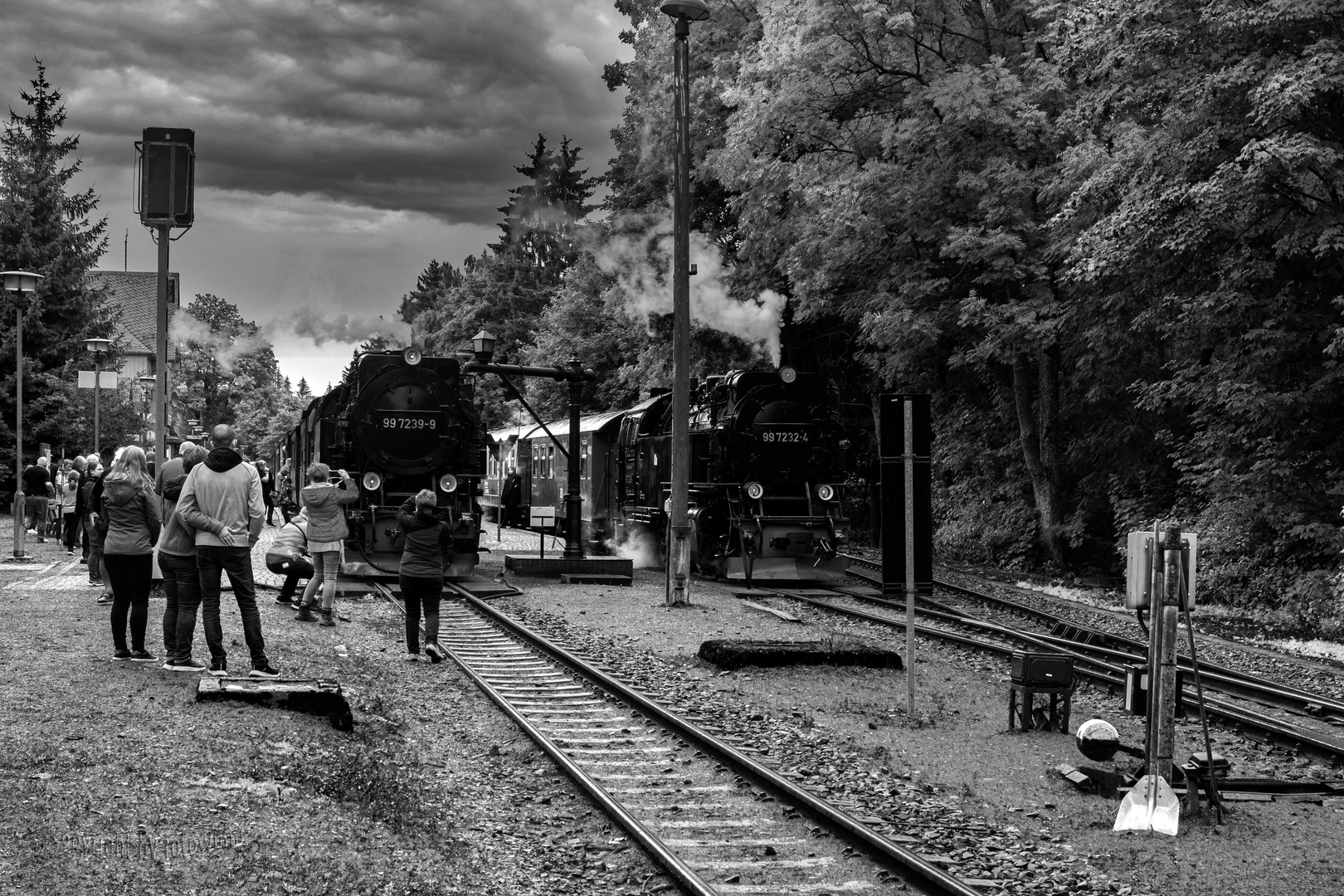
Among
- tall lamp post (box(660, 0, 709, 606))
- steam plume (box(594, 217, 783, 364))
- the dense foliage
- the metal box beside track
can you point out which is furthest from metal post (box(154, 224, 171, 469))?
steam plume (box(594, 217, 783, 364))

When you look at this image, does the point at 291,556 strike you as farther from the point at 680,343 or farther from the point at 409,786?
the point at 409,786

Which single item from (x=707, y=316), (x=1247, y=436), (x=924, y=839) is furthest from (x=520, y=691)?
(x=707, y=316)

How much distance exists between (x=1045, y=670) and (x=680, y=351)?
9877 mm

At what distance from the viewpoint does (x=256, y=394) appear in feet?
293

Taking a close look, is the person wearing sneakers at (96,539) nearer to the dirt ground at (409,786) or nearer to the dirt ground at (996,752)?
the dirt ground at (409,786)

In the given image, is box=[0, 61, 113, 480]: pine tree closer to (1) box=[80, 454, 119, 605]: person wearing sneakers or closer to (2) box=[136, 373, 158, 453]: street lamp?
(2) box=[136, 373, 158, 453]: street lamp

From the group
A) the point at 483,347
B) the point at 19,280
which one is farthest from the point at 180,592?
the point at 19,280

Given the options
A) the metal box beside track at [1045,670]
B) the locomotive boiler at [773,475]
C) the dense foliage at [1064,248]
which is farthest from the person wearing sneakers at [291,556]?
the dense foliage at [1064,248]

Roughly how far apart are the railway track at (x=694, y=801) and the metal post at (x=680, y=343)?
5654 mm

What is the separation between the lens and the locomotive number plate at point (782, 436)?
21.2 meters

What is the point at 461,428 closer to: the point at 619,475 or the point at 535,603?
the point at 535,603

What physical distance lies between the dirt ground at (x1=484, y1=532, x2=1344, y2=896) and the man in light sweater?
3.87 m

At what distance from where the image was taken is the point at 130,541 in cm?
1106

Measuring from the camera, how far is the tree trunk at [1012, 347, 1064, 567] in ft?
82.6
